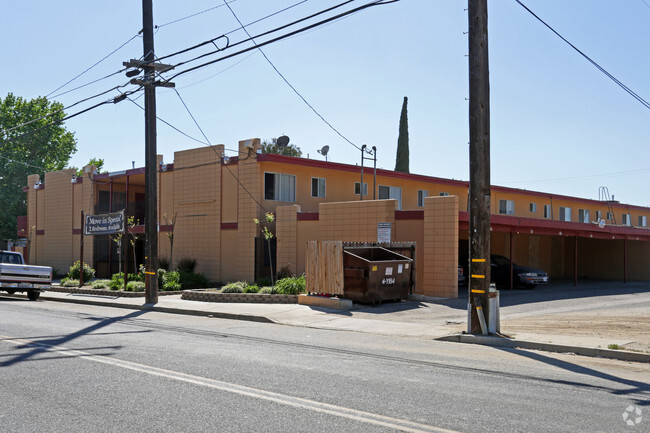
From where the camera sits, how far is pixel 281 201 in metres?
27.9

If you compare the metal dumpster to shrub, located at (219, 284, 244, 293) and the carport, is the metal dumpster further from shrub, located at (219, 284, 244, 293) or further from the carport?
the carport

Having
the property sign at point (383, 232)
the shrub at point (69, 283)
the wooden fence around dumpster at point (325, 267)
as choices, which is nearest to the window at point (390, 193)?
the property sign at point (383, 232)

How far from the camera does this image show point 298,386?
7.64m

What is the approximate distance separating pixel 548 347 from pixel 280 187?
18.0 m

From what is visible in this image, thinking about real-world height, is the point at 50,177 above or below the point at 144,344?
above

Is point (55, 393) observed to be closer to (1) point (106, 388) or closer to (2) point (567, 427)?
(1) point (106, 388)

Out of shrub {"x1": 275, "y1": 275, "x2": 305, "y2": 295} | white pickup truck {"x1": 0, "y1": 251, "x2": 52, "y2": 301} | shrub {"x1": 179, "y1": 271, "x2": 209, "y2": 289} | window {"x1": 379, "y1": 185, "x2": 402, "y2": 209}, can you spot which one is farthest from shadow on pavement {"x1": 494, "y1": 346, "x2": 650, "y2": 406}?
window {"x1": 379, "y1": 185, "x2": 402, "y2": 209}

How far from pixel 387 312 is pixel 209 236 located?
13.7 metres

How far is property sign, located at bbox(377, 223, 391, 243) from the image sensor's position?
868 inches

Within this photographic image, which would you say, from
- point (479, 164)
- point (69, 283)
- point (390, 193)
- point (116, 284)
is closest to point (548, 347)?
point (479, 164)

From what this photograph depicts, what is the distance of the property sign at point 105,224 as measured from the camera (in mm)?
25953

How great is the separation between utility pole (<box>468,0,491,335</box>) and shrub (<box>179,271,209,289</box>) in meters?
16.0

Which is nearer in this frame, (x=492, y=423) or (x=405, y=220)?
(x=492, y=423)

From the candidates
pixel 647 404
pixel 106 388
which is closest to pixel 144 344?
pixel 106 388
